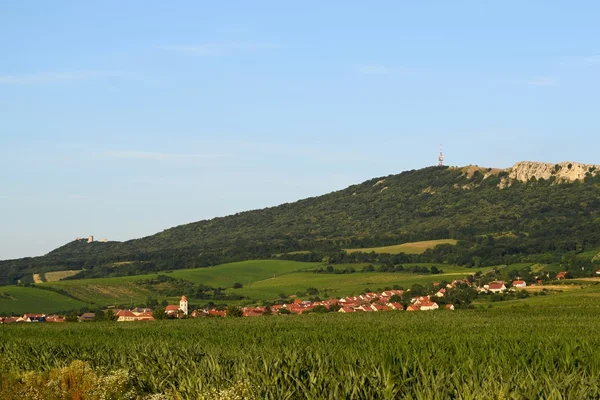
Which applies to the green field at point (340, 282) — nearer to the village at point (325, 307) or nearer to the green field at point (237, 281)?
the green field at point (237, 281)

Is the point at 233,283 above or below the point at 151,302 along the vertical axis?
above

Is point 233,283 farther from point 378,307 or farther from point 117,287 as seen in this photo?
point 378,307

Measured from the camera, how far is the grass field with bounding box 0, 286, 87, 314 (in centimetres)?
13438

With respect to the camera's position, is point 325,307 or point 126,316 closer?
point 325,307

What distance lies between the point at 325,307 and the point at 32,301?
60592mm

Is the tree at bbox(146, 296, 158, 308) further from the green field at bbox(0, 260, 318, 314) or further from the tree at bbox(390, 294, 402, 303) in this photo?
the tree at bbox(390, 294, 402, 303)

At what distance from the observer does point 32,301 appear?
5566 inches

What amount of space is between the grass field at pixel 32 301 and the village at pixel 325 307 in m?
10.8

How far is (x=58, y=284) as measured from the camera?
163 meters

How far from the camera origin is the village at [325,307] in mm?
96625

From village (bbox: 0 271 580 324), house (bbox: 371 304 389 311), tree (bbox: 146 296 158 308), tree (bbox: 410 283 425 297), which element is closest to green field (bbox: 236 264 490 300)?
village (bbox: 0 271 580 324)

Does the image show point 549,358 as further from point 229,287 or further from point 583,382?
point 229,287

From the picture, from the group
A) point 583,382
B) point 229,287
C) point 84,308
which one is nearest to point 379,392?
point 583,382

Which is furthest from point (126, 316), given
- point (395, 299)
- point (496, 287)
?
point (496, 287)
